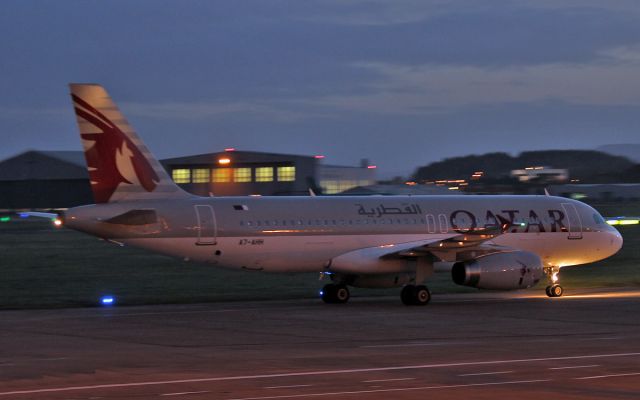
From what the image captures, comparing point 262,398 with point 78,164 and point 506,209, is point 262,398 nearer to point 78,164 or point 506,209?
point 506,209

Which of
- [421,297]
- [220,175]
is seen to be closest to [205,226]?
[421,297]

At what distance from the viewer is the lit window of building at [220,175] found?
6681 cm

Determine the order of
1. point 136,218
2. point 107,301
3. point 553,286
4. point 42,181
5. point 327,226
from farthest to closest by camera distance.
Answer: point 42,181
point 553,286
point 107,301
point 327,226
point 136,218

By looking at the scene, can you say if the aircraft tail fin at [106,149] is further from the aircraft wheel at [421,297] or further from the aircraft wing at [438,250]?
the aircraft wheel at [421,297]

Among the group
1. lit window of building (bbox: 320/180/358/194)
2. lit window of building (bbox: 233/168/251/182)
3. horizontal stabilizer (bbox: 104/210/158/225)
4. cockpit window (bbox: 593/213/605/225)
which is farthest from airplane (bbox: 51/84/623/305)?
lit window of building (bbox: 320/180/358/194)

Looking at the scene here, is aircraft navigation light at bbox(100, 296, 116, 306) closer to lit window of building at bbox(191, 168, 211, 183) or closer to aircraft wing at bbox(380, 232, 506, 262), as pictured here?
aircraft wing at bbox(380, 232, 506, 262)

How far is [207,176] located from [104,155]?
4088 cm

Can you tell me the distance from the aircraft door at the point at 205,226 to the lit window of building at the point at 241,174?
127 ft

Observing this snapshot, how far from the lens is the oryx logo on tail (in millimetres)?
27047

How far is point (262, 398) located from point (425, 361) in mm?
4431

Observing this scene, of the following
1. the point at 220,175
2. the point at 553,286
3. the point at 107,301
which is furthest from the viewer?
the point at 220,175

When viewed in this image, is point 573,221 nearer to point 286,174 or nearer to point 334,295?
point 334,295

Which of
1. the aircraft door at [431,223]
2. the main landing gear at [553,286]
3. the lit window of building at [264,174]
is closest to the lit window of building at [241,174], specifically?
the lit window of building at [264,174]

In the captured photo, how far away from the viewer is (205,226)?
27703 mm
